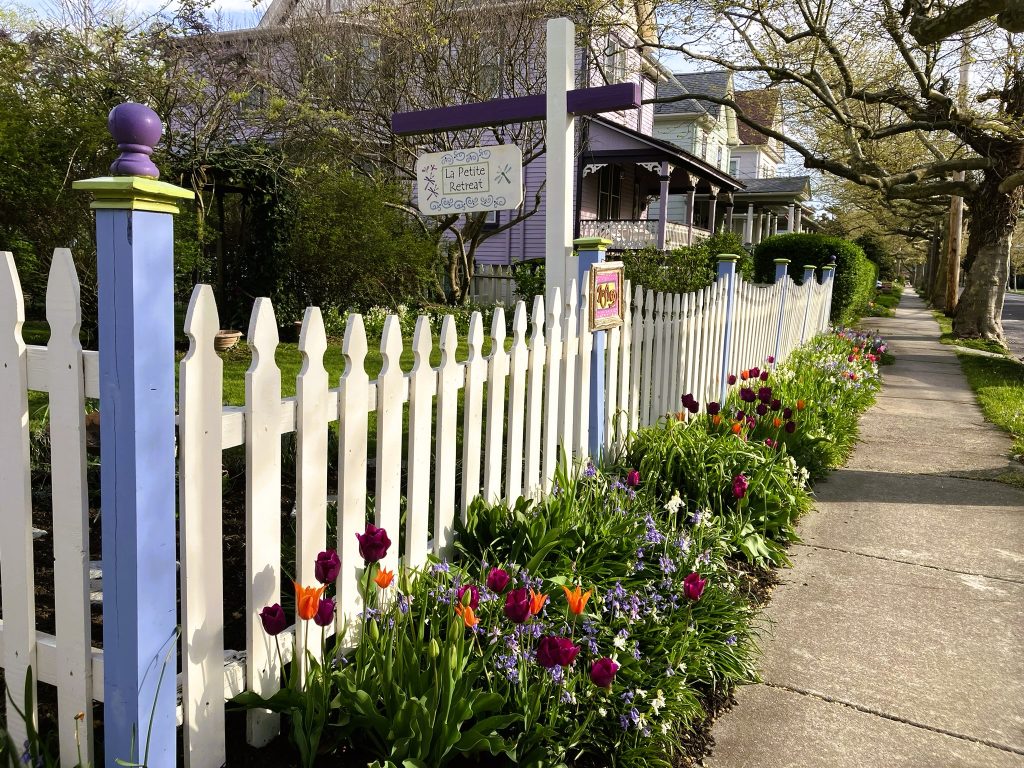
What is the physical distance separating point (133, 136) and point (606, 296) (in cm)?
271

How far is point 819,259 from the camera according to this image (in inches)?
651

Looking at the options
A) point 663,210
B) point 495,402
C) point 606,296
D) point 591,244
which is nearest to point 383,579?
point 495,402

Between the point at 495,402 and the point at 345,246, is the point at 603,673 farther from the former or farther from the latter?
the point at 345,246

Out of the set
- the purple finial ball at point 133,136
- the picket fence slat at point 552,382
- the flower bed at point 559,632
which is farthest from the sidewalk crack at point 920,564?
the purple finial ball at point 133,136

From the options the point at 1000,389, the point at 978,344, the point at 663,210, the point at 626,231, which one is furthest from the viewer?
the point at 626,231

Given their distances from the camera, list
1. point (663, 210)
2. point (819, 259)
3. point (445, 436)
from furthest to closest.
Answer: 1. point (663, 210)
2. point (819, 259)
3. point (445, 436)

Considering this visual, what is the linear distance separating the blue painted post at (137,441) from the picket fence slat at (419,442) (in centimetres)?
94

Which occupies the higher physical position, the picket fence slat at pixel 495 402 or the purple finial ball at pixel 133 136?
the purple finial ball at pixel 133 136

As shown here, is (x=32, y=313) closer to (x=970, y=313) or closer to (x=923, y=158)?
(x=970, y=313)

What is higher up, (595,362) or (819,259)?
(819,259)

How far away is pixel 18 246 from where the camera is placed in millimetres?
8195

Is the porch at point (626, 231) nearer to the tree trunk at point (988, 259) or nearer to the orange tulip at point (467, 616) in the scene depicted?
the tree trunk at point (988, 259)

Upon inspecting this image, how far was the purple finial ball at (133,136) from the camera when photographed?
1.72 meters

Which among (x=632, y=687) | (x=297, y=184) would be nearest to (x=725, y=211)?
(x=297, y=184)
